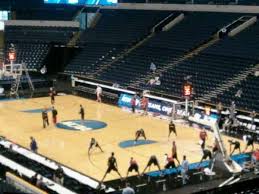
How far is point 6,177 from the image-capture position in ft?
86.2

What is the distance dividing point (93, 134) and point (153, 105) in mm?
8632

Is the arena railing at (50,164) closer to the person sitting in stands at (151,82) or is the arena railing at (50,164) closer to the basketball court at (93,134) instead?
the basketball court at (93,134)

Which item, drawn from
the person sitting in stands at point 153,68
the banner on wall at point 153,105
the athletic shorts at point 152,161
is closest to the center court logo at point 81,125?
the banner on wall at point 153,105

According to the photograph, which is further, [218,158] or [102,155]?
[102,155]

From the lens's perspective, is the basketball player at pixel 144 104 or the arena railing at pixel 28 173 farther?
the basketball player at pixel 144 104

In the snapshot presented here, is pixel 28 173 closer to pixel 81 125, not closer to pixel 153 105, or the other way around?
pixel 81 125

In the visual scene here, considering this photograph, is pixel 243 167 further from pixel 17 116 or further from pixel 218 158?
pixel 17 116

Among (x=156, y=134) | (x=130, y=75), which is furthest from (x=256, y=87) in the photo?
(x=130, y=75)

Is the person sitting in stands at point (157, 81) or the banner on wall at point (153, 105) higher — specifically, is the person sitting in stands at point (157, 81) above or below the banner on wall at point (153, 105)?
above

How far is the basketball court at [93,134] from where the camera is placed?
97.5 ft

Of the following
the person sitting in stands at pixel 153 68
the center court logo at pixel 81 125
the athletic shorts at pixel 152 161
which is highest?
the person sitting in stands at pixel 153 68

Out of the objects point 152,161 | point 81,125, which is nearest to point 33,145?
point 152,161

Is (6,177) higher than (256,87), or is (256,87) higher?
(256,87)

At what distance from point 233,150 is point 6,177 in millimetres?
12034
